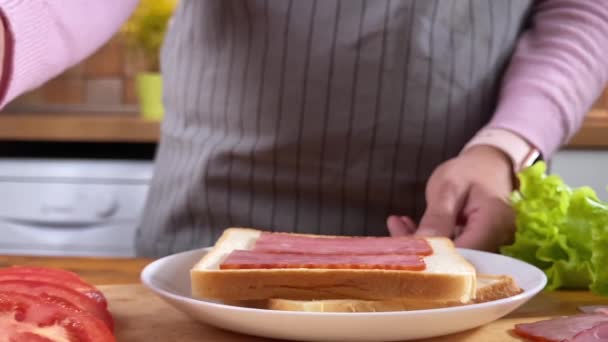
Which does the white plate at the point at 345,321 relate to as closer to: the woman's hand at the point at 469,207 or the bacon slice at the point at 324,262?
the bacon slice at the point at 324,262

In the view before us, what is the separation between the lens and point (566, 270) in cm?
100

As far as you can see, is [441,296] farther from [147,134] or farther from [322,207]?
[147,134]

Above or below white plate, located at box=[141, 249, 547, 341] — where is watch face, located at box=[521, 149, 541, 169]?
above

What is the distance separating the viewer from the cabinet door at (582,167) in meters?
2.13

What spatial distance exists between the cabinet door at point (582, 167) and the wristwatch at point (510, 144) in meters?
0.99

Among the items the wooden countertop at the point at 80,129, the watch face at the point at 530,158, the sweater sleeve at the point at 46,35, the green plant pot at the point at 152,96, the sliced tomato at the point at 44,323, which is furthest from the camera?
the green plant pot at the point at 152,96

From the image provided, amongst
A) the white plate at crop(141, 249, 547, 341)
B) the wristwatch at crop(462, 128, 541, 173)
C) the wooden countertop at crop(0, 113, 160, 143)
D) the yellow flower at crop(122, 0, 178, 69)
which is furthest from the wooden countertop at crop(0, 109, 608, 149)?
the white plate at crop(141, 249, 547, 341)

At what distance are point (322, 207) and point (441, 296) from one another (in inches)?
20.6

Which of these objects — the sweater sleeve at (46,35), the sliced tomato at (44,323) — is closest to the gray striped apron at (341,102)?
the sweater sleeve at (46,35)

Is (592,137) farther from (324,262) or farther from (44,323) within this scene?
(44,323)

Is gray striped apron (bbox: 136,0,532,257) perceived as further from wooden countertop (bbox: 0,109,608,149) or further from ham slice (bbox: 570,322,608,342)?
wooden countertop (bbox: 0,109,608,149)

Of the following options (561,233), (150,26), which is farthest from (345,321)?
(150,26)

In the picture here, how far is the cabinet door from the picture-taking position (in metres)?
2.13

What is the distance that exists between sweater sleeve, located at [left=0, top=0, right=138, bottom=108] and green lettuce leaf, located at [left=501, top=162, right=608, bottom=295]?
1.79 ft
